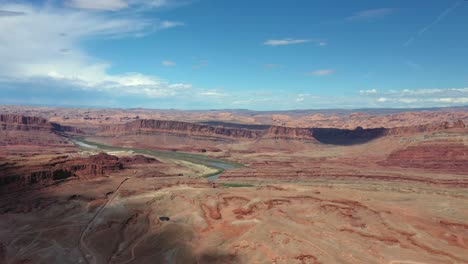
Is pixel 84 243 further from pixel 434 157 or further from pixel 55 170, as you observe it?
pixel 434 157

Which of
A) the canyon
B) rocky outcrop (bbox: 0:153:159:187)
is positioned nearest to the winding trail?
the canyon

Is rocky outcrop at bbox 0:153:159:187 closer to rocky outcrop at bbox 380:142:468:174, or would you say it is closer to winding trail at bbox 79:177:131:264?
winding trail at bbox 79:177:131:264

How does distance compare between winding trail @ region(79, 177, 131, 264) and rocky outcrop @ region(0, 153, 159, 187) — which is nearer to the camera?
winding trail @ region(79, 177, 131, 264)

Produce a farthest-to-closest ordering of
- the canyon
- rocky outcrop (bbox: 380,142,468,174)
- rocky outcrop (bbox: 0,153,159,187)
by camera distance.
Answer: rocky outcrop (bbox: 380,142,468,174), rocky outcrop (bbox: 0,153,159,187), the canyon

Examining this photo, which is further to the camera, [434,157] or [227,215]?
[434,157]

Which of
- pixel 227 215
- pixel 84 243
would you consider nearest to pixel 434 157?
pixel 227 215

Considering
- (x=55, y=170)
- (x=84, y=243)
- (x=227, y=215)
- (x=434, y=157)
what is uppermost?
(x=55, y=170)

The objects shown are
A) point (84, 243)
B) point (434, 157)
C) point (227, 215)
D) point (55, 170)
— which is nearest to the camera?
point (84, 243)

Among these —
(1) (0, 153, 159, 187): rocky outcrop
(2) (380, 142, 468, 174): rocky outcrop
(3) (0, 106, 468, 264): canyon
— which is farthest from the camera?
(2) (380, 142, 468, 174): rocky outcrop

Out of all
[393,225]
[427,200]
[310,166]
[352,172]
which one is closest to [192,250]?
[393,225]
